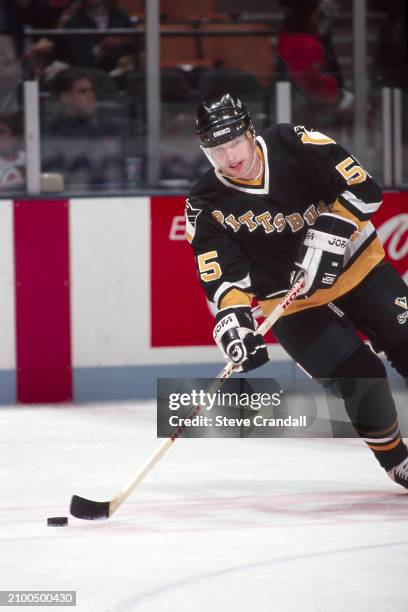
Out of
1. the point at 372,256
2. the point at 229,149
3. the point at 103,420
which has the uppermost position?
the point at 229,149

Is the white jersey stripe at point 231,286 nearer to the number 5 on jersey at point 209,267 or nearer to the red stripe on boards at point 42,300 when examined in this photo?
the number 5 on jersey at point 209,267

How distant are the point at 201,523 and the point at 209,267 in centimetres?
67

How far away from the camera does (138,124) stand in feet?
16.3

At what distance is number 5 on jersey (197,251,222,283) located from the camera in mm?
3277

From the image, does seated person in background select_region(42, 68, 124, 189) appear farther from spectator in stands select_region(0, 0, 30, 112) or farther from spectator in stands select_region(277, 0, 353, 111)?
spectator in stands select_region(277, 0, 353, 111)

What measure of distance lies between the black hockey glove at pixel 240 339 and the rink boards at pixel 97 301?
162 cm

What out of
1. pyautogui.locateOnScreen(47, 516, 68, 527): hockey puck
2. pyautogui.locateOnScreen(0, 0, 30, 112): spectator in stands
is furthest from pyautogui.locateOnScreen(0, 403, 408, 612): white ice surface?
pyautogui.locateOnScreen(0, 0, 30, 112): spectator in stands

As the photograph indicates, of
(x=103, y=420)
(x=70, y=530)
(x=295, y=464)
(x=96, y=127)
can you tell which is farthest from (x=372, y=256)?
(x=96, y=127)

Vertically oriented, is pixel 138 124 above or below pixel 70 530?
above

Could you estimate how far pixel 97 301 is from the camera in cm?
485

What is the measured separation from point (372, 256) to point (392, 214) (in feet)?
5.16

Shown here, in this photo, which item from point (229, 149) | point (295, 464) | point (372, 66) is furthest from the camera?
point (372, 66)

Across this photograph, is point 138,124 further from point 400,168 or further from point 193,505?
point 193,505

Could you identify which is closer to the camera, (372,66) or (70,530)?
(70,530)
